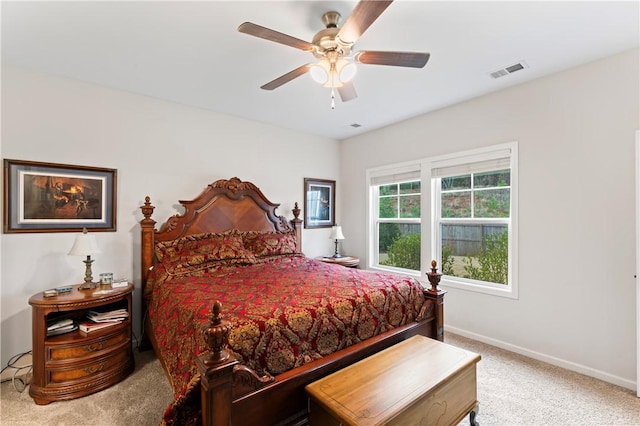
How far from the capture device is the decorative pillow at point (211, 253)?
2982 millimetres

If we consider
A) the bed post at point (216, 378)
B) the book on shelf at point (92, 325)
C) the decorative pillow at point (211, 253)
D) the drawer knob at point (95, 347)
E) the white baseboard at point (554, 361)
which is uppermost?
the decorative pillow at point (211, 253)

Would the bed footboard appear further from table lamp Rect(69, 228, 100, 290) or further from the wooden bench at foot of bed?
table lamp Rect(69, 228, 100, 290)

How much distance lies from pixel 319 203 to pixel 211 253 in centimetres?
220

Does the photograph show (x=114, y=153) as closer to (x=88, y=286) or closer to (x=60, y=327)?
(x=88, y=286)

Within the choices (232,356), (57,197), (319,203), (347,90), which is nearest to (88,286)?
(57,197)

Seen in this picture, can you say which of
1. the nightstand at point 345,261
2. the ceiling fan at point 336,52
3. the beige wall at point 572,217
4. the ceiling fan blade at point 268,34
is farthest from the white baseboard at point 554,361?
the ceiling fan blade at point 268,34

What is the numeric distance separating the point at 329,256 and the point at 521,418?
3.23 meters

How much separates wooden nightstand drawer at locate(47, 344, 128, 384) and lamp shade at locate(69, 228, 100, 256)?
882 millimetres

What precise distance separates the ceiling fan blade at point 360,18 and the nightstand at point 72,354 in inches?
105

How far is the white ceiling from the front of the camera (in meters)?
1.96

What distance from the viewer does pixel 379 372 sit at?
1770 millimetres

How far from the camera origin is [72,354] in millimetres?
2326

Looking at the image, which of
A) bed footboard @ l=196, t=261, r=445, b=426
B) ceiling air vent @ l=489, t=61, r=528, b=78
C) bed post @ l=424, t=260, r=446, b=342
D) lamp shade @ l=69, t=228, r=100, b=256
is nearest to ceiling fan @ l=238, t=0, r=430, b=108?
ceiling air vent @ l=489, t=61, r=528, b=78

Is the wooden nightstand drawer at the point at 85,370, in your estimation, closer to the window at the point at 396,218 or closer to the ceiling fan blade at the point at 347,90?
the ceiling fan blade at the point at 347,90
